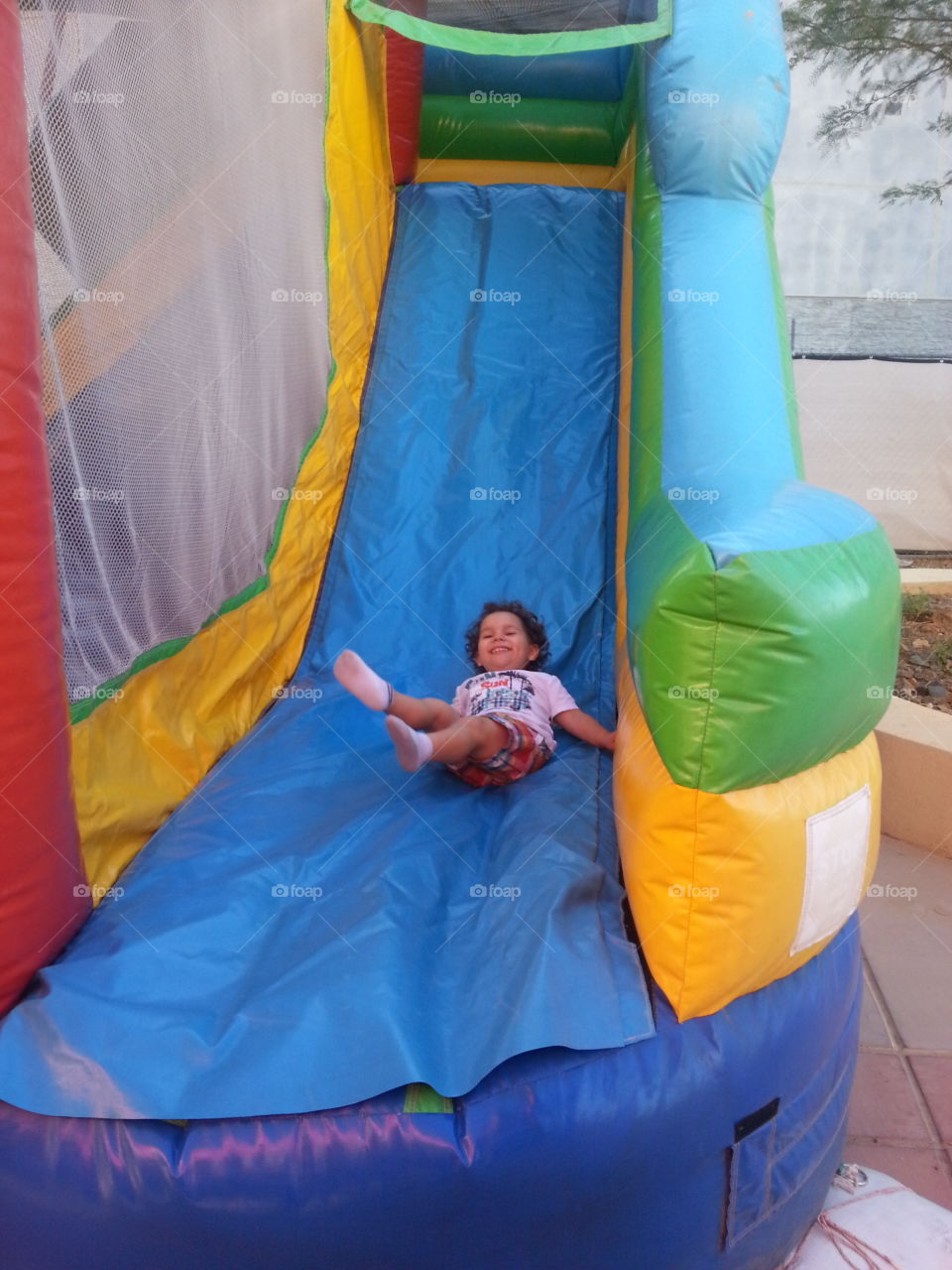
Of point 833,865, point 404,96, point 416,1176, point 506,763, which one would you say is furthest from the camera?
point 404,96

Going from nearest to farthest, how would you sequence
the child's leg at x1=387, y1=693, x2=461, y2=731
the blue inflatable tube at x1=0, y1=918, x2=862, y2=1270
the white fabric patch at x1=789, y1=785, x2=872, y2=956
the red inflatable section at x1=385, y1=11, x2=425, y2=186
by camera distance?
the blue inflatable tube at x1=0, y1=918, x2=862, y2=1270 → the white fabric patch at x1=789, y1=785, x2=872, y2=956 → the child's leg at x1=387, y1=693, x2=461, y2=731 → the red inflatable section at x1=385, y1=11, x2=425, y2=186

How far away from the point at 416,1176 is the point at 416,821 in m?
0.71

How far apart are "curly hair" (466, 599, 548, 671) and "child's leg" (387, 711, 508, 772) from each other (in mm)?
336

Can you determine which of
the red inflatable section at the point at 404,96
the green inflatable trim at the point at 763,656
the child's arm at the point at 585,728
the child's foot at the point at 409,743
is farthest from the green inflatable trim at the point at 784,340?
the red inflatable section at the point at 404,96

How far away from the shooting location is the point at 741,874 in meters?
1.20

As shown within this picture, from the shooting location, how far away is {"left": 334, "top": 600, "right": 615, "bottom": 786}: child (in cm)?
176

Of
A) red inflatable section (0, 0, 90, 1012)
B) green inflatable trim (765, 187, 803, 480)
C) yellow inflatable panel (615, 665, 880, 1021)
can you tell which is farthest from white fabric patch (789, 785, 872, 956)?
red inflatable section (0, 0, 90, 1012)

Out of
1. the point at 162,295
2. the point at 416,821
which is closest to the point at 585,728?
the point at 416,821

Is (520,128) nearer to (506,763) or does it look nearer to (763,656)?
(506,763)

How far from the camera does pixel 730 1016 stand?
127cm

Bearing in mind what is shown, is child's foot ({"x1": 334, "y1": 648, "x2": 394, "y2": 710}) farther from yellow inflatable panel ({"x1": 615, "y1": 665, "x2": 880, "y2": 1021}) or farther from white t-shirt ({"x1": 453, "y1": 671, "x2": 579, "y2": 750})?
yellow inflatable panel ({"x1": 615, "y1": 665, "x2": 880, "y2": 1021})

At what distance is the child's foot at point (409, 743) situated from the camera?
1.72 m

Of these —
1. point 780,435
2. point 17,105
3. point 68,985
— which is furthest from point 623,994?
point 17,105

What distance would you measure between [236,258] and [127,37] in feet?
1.55
